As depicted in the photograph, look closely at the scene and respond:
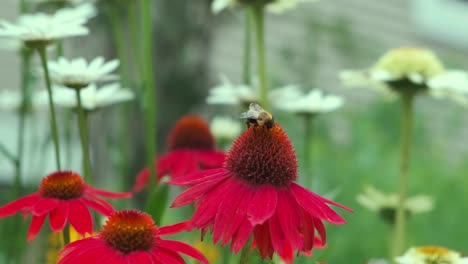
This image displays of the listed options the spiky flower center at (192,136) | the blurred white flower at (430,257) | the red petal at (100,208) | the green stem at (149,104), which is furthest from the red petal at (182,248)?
the spiky flower center at (192,136)

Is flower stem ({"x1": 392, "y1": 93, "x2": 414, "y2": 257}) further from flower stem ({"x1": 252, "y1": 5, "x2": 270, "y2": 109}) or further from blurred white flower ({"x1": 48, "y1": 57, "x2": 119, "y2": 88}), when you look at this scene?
blurred white flower ({"x1": 48, "y1": 57, "x2": 119, "y2": 88})

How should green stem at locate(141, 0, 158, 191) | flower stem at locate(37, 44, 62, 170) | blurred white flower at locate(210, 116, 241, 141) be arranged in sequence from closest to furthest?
flower stem at locate(37, 44, 62, 170) → green stem at locate(141, 0, 158, 191) → blurred white flower at locate(210, 116, 241, 141)

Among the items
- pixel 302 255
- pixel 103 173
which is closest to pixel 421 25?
pixel 103 173

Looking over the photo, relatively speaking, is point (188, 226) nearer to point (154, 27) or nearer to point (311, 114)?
point (311, 114)

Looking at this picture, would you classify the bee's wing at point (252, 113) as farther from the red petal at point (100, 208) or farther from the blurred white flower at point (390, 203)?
the blurred white flower at point (390, 203)

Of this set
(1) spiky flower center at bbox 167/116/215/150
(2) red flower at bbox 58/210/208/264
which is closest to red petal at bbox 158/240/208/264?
(2) red flower at bbox 58/210/208/264

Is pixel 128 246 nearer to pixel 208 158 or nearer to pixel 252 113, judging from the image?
pixel 252 113
